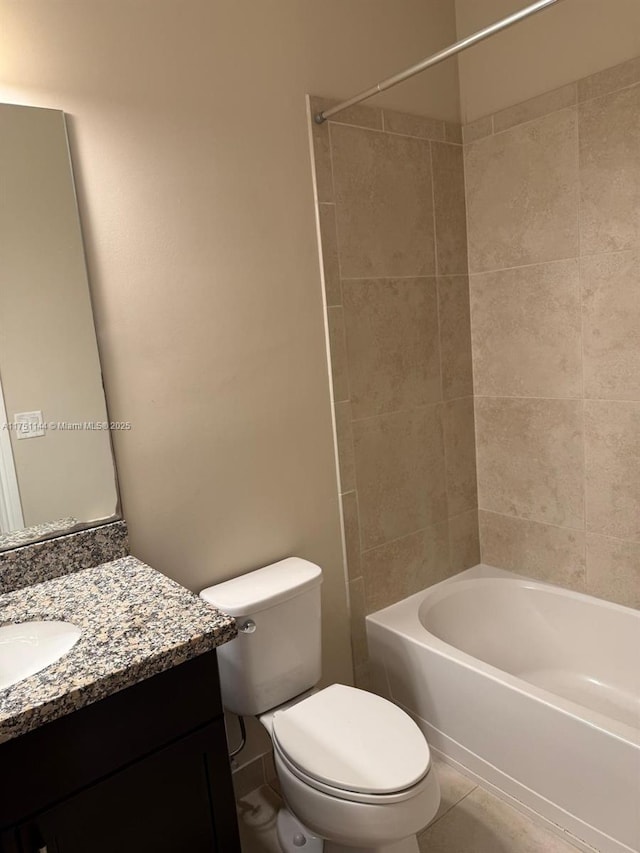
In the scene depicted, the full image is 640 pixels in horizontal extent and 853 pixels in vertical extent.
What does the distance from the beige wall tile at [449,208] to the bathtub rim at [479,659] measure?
1226mm

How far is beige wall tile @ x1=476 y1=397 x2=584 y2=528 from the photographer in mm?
2266

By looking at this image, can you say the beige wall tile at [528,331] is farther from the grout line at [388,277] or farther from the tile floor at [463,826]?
the tile floor at [463,826]

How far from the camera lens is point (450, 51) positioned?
1514 millimetres

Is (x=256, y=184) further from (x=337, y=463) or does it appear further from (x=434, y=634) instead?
(x=434, y=634)

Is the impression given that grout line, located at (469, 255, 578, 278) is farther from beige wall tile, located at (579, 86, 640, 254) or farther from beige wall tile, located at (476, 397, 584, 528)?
beige wall tile, located at (476, 397, 584, 528)

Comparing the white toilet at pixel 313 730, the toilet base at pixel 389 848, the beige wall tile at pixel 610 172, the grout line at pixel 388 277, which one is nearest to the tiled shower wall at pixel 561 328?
the beige wall tile at pixel 610 172

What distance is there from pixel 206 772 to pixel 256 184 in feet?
5.07

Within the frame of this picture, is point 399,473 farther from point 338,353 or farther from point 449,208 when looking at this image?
point 449,208

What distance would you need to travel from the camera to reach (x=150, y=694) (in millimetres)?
1142

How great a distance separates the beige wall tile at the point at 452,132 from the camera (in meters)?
2.35

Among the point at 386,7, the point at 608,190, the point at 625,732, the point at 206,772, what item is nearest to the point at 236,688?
the point at 206,772

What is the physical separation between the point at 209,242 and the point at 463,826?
6.12ft

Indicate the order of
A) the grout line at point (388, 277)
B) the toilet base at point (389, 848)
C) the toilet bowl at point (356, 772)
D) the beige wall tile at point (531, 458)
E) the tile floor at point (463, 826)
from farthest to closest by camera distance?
the beige wall tile at point (531, 458) → the grout line at point (388, 277) → the tile floor at point (463, 826) → the toilet base at point (389, 848) → the toilet bowl at point (356, 772)

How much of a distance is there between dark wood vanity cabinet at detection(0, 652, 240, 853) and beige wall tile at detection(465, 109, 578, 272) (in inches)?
70.8
